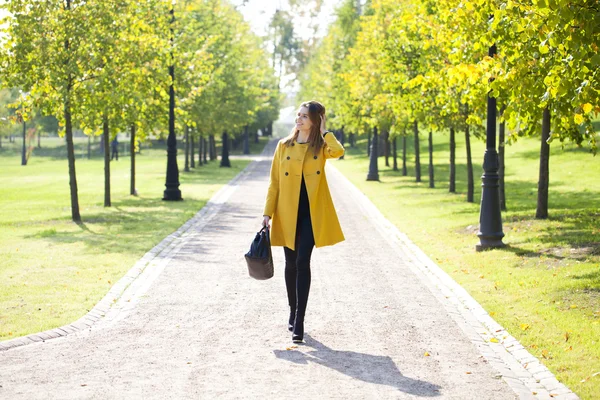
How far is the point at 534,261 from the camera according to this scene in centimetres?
1259

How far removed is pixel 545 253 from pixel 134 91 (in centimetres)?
1108

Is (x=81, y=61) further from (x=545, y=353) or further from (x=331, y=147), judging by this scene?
(x=545, y=353)

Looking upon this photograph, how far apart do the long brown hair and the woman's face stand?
3 cm

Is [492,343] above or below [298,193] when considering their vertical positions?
below

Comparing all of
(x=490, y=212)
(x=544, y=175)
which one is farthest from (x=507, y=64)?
(x=544, y=175)

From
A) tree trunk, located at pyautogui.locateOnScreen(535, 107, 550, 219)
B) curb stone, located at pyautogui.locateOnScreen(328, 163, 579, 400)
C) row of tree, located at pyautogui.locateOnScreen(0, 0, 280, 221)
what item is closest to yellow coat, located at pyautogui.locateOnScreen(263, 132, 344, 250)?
curb stone, located at pyautogui.locateOnScreen(328, 163, 579, 400)

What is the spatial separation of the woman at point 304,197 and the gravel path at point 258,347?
2.44 feet

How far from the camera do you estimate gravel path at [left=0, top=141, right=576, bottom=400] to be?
6277mm

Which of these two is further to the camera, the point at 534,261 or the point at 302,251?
the point at 534,261

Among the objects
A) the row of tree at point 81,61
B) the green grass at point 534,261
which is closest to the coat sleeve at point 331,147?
the green grass at point 534,261

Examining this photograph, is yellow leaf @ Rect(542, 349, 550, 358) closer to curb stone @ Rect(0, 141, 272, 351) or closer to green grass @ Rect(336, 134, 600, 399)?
green grass @ Rect(336, 134, 600, 399)

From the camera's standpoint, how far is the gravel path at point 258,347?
6.28 m

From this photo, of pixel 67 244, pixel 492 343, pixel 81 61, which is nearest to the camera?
pixel 492 343

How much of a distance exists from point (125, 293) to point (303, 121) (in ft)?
12.4
